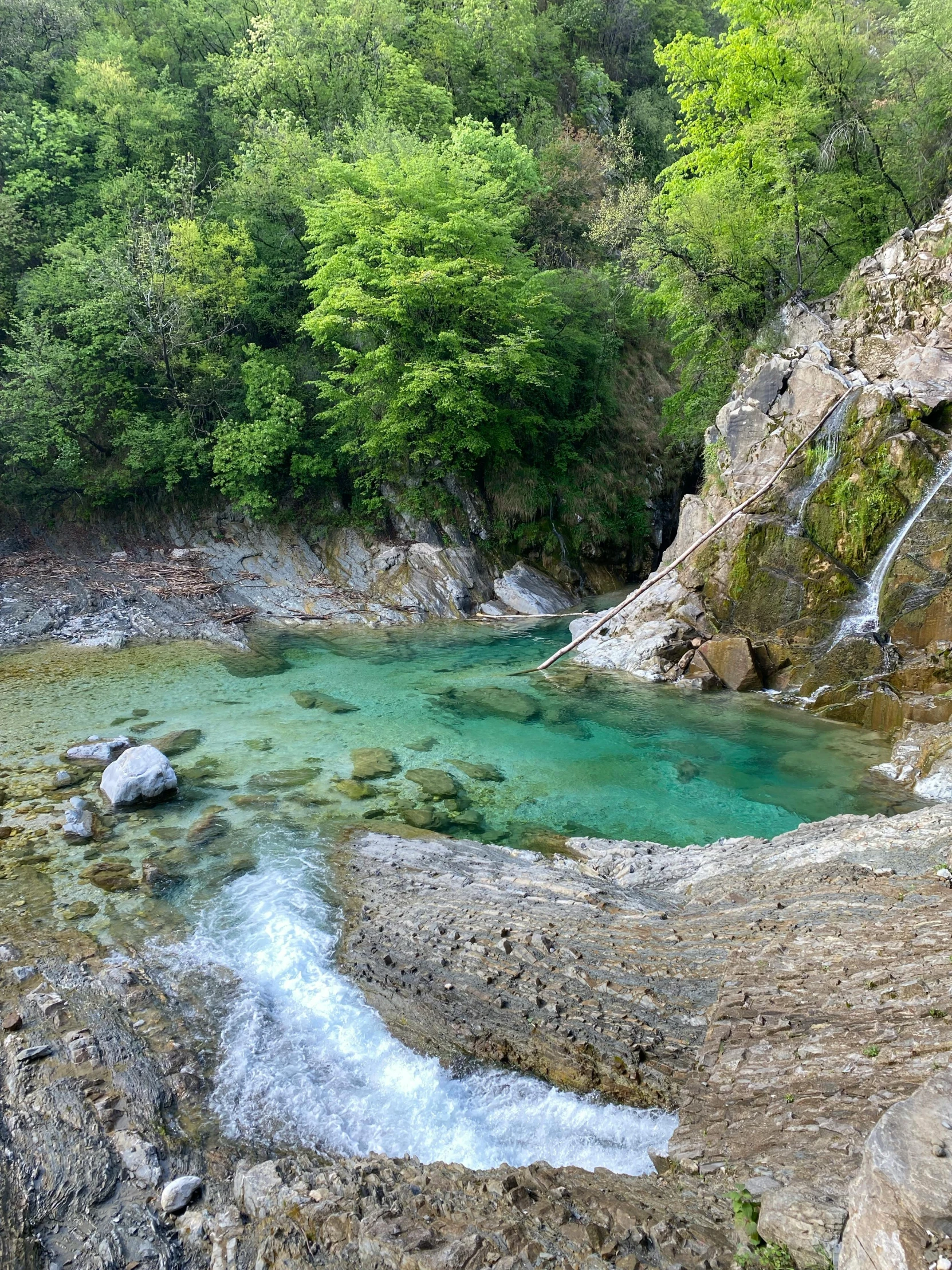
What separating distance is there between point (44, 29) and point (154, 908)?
3214 cm

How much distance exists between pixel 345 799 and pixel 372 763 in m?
1.20

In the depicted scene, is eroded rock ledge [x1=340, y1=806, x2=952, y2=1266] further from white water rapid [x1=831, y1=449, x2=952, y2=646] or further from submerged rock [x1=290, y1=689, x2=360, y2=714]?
white water rapid [x1=831, y1=449, x2=952, y2=646]

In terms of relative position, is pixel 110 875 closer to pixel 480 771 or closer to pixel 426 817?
pixel 426 817

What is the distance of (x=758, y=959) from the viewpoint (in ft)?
19.6

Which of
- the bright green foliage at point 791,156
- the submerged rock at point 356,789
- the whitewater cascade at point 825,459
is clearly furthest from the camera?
the bright green foliage at point 791,156

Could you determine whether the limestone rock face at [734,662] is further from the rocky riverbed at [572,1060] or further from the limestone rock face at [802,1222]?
the limestone rock face at [802,1222]

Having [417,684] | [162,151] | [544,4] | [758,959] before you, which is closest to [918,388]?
[417,684]

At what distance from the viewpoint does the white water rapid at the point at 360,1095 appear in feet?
16.2

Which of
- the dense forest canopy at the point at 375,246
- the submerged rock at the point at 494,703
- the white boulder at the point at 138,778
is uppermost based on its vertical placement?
the dense forest canopy at the point at 375,246

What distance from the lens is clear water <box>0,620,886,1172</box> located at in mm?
5238

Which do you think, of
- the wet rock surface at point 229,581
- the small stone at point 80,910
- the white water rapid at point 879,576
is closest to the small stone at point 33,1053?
the small stone at point 80,910

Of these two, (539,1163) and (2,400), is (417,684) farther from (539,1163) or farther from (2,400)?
(2,400)

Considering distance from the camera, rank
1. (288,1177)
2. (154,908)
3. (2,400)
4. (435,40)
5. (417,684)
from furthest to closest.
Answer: (435,40)
(2,400)
(417,684)
(154,908)
(288,1177)

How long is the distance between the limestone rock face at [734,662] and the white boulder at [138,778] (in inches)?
446
